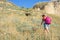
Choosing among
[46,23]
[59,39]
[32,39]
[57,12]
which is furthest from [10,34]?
[57,12]

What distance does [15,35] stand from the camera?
12.6 metres

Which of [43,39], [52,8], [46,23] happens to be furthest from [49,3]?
[43,39]

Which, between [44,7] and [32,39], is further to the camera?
[44,7]

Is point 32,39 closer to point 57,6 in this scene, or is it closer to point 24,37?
point 24,37

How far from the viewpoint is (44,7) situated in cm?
4784

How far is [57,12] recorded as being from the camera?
47.3 m

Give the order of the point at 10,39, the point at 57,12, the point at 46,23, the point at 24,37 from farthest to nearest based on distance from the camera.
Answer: the point at 57,12, the point at 46,23, the point at 24,37, the point at 10,39

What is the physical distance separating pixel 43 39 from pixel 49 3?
122ft

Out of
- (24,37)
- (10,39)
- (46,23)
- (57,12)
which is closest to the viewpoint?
(10,39)

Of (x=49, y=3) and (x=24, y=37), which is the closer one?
(x=24, y=37)

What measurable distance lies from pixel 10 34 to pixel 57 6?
36.8m

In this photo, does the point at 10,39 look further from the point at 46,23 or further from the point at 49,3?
the point at 49,3

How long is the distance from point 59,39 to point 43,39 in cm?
100

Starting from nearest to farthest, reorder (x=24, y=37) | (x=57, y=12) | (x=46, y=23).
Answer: (x=24, y=37), (x=46, y=23), (x=57, y=12)
